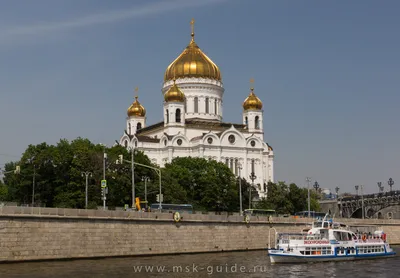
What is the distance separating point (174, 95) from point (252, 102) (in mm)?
15968

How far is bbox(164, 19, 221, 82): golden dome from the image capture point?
12069 centimetres

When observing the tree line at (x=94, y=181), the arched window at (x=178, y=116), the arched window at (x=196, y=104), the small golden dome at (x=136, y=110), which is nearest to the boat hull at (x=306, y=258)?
the tree line at (x=94, y=181)

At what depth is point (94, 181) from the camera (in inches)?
3059

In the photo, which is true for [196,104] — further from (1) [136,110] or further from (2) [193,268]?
(2) [193,268]

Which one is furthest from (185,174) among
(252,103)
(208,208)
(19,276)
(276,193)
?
(19,276)

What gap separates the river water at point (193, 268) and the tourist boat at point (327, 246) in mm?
1140

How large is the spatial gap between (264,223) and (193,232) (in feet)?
36.0

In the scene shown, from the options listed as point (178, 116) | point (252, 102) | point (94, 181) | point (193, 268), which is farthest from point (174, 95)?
point (193, 268)

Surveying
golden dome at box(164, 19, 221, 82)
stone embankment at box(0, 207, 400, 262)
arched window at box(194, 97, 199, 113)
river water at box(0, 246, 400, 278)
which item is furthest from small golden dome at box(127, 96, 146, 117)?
river water at box(0, 246, 400, 278)

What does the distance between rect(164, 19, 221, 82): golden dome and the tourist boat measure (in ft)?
199

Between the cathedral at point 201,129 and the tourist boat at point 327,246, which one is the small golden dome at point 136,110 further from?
the tourist boat at point 327,246

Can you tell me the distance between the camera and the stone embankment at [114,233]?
168 feet

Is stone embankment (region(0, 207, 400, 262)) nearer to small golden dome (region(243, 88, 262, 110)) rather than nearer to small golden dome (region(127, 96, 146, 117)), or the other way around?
small golden dome (region(243, 88, 262, 110))

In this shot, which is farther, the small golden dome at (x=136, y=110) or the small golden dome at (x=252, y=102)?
the small golden dome at (x=136, y=110)
